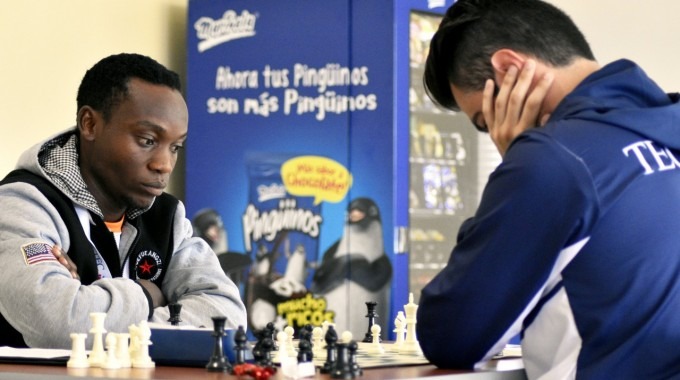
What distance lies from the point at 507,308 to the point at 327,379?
0.35 m

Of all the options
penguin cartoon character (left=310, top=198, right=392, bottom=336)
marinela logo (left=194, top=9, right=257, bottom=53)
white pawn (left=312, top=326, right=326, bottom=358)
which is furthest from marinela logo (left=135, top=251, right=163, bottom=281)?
marinela logo (left=194, top=9, right=257, bottom=53)

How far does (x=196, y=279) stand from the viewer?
275 cm

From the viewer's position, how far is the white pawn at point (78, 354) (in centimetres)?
180

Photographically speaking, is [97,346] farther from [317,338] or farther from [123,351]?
[317,338]

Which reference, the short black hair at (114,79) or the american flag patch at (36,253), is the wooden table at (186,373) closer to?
the american flag patch at (36,253)

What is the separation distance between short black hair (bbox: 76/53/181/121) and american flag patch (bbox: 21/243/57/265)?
0.42m

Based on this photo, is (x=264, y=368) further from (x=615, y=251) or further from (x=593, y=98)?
(x=593, y=98)

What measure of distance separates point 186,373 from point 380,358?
499 mm

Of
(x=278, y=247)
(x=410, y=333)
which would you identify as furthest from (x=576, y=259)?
(x=278, y=247)

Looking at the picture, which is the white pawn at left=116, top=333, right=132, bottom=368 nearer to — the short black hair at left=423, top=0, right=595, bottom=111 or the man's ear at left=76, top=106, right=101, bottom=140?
the short black hair at left=423, top=0, right=595, bottom=111

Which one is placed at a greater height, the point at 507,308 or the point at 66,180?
the point at 66,180

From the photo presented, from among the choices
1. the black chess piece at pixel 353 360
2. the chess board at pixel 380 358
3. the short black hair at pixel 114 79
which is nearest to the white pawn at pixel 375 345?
the chess board at pixel 380 358

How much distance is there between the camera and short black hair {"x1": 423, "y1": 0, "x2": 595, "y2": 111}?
2062 mm

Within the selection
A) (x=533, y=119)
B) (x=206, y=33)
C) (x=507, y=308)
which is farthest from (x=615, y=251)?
(x=206, y=33)
